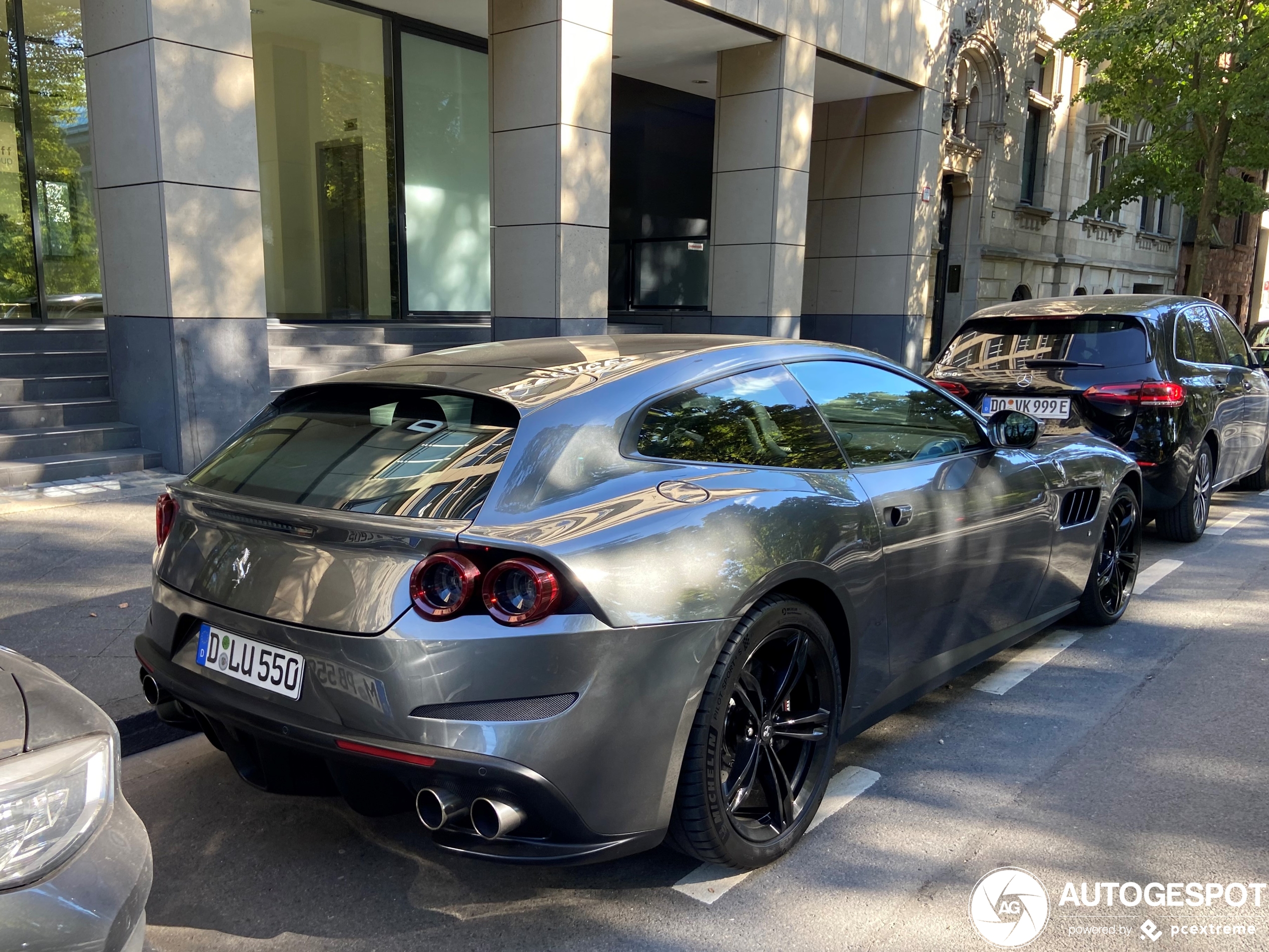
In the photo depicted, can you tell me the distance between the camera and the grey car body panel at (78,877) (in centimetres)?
168

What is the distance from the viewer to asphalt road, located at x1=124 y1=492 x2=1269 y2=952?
2703mm

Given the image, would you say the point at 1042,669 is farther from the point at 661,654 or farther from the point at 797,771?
the point at 661,654

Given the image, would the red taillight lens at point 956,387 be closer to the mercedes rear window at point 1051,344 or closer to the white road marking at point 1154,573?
the mercedes rear window at point 1051,344

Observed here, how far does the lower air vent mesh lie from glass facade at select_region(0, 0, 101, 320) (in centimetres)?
964

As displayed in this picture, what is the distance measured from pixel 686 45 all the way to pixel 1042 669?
11193mm

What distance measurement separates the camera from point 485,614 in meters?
2.41

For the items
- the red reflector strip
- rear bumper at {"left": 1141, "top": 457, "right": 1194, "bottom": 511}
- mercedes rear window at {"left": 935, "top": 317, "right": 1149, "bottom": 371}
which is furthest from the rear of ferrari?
rear bumper at {"left": 1141, "top": 457, "right": 1194, "bottom": 511}

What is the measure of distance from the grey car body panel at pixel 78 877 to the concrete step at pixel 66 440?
6.11m

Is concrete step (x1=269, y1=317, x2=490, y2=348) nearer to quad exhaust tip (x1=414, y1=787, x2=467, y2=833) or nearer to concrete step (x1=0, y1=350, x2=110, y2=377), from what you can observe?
concrete step (x1=0, y1=350, x2=110, y2=377)

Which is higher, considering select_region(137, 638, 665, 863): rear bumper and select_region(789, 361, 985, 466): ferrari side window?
select_region(789, 361, 985, 466): ferrari side window

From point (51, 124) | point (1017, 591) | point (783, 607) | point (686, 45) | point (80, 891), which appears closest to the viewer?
point (80, 891)

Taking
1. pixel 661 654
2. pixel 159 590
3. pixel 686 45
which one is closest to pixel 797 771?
pixel 661 654

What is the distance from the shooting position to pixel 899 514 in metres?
3.47

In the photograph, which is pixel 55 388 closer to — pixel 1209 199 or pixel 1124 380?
pixel 1124 380
